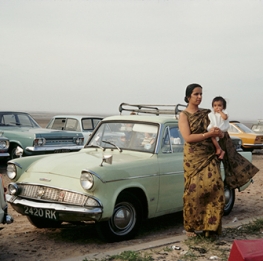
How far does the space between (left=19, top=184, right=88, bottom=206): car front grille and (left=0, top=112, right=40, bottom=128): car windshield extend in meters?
8.01

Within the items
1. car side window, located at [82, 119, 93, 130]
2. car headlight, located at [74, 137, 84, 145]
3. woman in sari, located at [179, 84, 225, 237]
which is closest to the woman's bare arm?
woman in sari, located at [179, 84, 225, 237]

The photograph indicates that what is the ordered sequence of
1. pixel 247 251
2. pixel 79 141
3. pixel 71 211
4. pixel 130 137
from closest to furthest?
pixel 247 251 → pixel 71 211 → pixel 130 137 → pixel 79 141

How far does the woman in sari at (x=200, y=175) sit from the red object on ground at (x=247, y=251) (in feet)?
9.75

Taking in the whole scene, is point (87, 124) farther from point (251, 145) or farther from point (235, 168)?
point (235, 168)

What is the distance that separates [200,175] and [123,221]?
1.09 meters

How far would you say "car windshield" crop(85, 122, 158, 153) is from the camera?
246 inches

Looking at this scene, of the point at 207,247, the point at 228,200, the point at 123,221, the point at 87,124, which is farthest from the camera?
the point at 87,124

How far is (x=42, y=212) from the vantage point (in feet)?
17.1

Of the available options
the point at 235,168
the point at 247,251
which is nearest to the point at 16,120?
the point at 235,168

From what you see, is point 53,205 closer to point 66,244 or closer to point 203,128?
point 66,244

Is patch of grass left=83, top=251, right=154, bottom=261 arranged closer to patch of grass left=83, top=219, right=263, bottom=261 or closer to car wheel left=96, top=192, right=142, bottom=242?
patch of grass left=83, top=219, right=263, bottom=261

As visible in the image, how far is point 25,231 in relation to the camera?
6.04m

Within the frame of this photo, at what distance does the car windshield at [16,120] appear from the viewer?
43.6 feet

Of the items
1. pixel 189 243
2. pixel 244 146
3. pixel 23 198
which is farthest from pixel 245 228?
pixel 244 146
